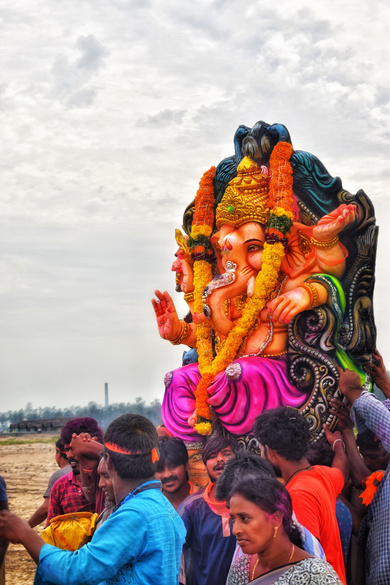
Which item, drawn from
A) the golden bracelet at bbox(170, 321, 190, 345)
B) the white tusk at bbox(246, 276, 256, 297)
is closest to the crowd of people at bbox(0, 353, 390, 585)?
the golden bracelet at bbox(170, 321, 190, 345)

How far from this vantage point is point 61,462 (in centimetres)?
573

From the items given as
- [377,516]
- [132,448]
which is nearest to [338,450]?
[377,516]

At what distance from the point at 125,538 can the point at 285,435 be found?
133 cm

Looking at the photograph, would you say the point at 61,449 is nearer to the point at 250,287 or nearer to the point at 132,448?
the point at 250,287

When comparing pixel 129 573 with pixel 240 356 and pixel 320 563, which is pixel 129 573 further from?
pixel 240 356

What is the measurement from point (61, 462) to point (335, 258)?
2851mm

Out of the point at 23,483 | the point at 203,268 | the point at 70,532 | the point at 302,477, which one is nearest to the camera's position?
the point at 70,532

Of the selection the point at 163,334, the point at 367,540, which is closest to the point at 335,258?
the point at 163,334

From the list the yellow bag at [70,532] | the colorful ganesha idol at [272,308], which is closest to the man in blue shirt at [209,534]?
the colorful ganesha idol at [272,308]

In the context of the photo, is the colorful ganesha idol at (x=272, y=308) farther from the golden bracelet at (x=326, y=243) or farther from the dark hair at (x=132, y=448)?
the dark hair at (x=132, y=448)

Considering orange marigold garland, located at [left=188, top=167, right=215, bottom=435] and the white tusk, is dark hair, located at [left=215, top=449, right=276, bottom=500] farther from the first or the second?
the white tusk

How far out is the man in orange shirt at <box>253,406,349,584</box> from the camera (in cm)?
357

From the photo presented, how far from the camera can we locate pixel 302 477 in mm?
3773

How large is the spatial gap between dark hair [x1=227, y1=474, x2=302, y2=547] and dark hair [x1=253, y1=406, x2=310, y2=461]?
908 mm
